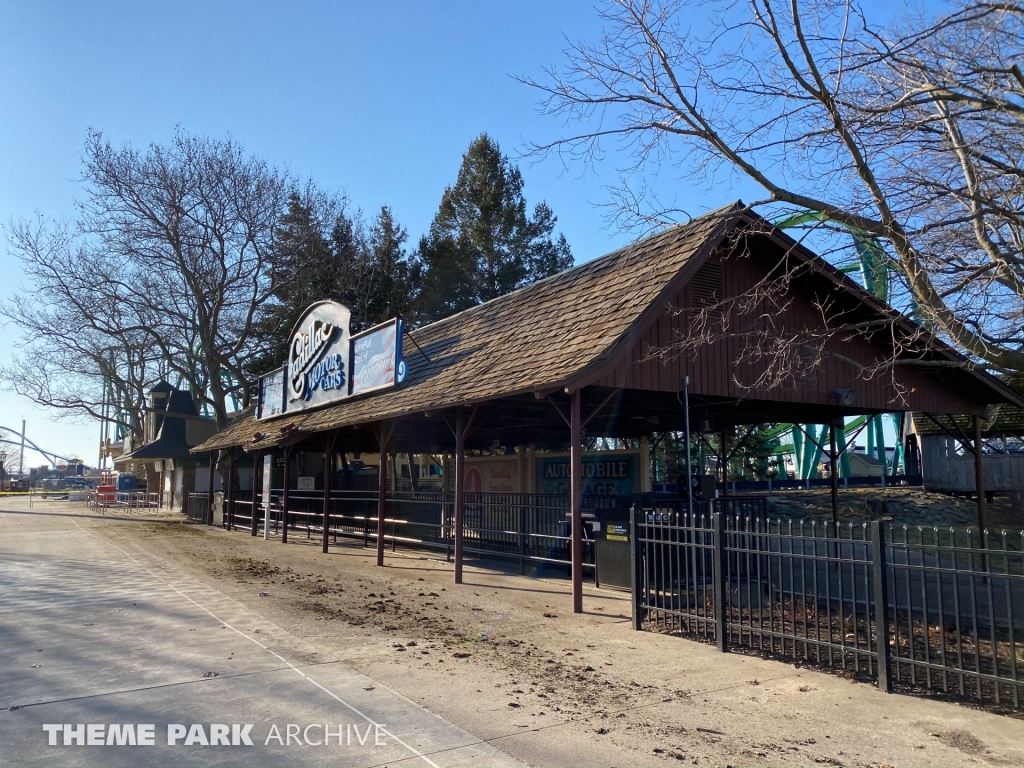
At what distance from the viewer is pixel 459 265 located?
42.2 meters

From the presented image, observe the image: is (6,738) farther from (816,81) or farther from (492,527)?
(492,527)

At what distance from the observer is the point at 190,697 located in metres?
Answer: 6.27

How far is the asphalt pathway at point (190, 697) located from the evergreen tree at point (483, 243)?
3208cm

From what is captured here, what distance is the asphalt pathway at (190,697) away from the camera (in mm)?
5078

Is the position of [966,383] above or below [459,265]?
below

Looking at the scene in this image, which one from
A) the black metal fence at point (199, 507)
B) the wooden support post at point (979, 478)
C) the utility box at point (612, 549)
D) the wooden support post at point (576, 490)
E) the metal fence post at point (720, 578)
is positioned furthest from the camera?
the black metal fence at point (199, 507)

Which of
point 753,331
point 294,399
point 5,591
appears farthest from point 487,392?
point 294,399

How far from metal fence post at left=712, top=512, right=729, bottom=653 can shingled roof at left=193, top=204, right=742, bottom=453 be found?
270 cm

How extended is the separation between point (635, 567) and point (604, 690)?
8.82 ft

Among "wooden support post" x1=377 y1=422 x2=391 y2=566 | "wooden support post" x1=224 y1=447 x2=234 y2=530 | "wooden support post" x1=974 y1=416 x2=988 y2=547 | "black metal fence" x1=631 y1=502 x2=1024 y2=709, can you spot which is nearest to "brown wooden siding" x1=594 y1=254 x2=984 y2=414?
"wooden support post" x1=974 y1=416 x2=988 y2=547

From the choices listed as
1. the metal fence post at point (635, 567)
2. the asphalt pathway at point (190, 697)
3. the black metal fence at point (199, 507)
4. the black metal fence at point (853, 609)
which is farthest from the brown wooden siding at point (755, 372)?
the black metal fence at point (199, 507)

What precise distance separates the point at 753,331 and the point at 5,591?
493 inches

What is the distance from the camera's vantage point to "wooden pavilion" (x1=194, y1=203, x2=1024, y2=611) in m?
10.8

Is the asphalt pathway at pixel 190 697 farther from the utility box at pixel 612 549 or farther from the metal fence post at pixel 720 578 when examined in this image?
the utility box at pixel 612 549
